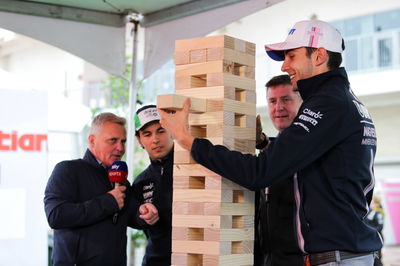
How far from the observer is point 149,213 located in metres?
3.54

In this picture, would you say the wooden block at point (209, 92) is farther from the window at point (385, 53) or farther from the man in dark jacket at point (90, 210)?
the window at point (385, 53)

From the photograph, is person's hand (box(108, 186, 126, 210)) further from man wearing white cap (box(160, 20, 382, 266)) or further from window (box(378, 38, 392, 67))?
window (box(378, 38, 392, 67))

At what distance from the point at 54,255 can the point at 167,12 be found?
7.65ft

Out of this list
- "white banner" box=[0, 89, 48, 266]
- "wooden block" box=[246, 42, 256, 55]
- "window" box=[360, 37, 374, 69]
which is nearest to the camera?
"wooden block" box=[246, 42, 256, 55]

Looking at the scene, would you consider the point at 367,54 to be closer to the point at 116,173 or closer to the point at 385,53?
the point at 385,53

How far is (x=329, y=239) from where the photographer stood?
8.38 ft

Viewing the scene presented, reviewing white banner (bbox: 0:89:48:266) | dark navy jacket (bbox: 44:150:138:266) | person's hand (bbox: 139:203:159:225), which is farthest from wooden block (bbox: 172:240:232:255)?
white banner (bbox: 0:89:48:266)

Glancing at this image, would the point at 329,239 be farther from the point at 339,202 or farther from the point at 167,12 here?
the point at 167,12

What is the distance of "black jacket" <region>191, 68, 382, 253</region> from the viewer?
252 cm

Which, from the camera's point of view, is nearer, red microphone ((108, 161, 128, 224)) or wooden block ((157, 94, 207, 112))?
wooden block ((157, 94, 207, 112))

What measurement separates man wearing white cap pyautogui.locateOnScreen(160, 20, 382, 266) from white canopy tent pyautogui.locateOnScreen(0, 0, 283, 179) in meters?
1.94

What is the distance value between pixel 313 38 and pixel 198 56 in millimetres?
547

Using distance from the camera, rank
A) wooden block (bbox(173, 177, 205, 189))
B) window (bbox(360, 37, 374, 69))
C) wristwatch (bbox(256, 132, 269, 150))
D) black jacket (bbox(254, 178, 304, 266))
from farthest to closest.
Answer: window (bbox(360, 37, 374, 69)) → wristwatch (bbox(256, 132, 269, 150)) → black jacket (bbox(254, 178, 304, 266)) → wooden block (bbox(173, 177, 205, 189))

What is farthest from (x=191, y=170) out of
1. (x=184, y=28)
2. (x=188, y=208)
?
(x=184, y=28)
